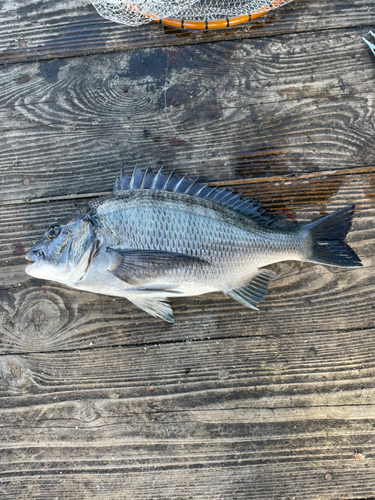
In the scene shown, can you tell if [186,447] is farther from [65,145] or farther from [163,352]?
[65,145]

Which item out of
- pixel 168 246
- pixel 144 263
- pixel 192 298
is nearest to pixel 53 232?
pixel 144 263

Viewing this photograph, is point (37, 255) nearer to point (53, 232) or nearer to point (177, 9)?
point (53, 232)

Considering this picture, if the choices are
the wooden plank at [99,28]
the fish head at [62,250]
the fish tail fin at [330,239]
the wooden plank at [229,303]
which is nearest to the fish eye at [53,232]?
the fish head at [62,250]

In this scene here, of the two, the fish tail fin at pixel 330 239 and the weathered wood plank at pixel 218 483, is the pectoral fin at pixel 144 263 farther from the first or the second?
the weathered wood plank at pixel 218 483

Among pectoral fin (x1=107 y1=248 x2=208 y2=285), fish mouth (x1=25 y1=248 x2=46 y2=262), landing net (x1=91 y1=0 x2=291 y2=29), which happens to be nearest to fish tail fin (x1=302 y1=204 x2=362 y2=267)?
pectoral fin (x1=107 y1=248 x2=208 y2=285)

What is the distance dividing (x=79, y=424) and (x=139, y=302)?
3.06 ft

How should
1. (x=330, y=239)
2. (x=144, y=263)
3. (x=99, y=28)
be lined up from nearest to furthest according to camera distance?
1. (x=144, y=263)
2. (x=330, y=239)
3. (x=99, y=28)

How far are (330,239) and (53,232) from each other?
161 centimetres

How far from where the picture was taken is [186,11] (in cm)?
203

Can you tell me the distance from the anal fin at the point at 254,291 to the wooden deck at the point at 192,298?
0.16 meters

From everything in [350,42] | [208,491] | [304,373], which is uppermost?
[350,42]

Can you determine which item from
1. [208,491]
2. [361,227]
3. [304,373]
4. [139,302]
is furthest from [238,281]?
[208,491]

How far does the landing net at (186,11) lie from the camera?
1.98 metres

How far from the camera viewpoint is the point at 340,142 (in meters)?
2.03
